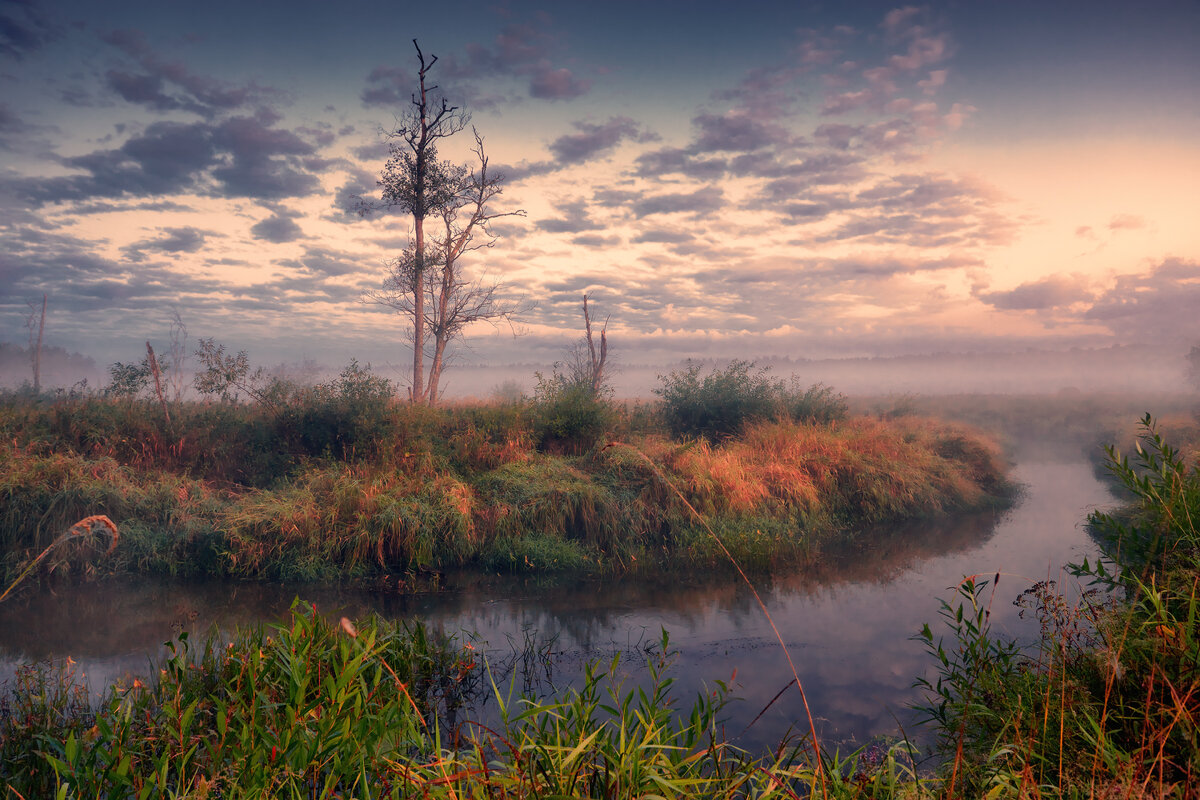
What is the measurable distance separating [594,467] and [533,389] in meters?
3.65

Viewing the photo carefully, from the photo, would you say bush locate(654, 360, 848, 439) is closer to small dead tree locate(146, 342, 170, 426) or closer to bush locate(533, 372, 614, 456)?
bush locate(533, 372, 614, 456)

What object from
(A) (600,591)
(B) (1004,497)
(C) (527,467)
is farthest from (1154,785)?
(B) (1004,497)

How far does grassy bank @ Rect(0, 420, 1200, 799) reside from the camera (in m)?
2.89

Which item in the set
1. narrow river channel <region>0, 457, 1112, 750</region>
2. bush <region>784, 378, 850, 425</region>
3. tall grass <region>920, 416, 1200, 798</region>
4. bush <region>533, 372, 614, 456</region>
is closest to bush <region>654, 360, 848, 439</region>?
bush <region>784, 378, 850, 425</region>

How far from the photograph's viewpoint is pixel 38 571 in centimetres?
891

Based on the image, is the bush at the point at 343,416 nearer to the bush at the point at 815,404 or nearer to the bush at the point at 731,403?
the bush at the point at 731,403

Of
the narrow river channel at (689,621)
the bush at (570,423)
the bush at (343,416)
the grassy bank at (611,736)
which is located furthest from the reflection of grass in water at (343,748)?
the bush at (570,423)

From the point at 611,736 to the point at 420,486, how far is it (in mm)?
7855

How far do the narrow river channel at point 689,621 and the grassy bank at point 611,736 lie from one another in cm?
85

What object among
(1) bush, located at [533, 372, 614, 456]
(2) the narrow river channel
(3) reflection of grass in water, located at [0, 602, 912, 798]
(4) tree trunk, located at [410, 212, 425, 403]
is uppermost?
(4) tree trunk, located at [410, 212, 425, 403]

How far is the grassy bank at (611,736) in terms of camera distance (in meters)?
2.89

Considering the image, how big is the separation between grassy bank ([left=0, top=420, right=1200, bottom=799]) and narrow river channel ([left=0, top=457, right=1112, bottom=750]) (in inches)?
33.3

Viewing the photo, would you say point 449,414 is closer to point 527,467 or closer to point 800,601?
point 527,467

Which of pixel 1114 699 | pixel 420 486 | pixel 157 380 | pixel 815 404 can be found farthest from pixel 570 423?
pixel 1114 699
